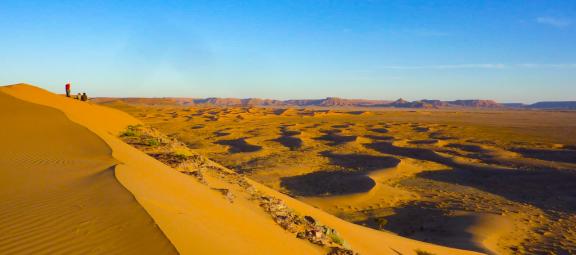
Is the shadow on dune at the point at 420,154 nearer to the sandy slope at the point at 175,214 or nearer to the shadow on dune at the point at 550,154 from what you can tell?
the shadow on dune at the point at 550,154

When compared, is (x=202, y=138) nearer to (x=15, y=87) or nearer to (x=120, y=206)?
(x=15, y=87)

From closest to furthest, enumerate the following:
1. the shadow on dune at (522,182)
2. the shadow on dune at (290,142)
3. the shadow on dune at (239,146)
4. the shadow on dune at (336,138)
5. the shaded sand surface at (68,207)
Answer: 1. the shaded sand surface at (68,207)
2. the shadow on dune at (522,182)
3. the shadow on dune at (239,146)
4. the shadow on dune at (290,142)
5. the shadow on dune at (336,138)

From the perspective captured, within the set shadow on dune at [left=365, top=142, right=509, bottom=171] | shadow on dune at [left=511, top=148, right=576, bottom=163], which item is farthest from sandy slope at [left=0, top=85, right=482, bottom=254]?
shadow on dune at [left=511, top=148, right=576, bottom=163]

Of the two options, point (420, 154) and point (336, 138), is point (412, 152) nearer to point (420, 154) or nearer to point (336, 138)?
point (420, 154)

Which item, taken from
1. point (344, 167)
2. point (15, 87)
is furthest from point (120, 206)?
point (15, 87)

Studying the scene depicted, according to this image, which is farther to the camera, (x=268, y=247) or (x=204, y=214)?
(x=204, y=214)

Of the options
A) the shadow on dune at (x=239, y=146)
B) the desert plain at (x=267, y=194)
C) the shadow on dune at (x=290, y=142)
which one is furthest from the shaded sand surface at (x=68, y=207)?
the shadow on dune at (x=290, y=142)
